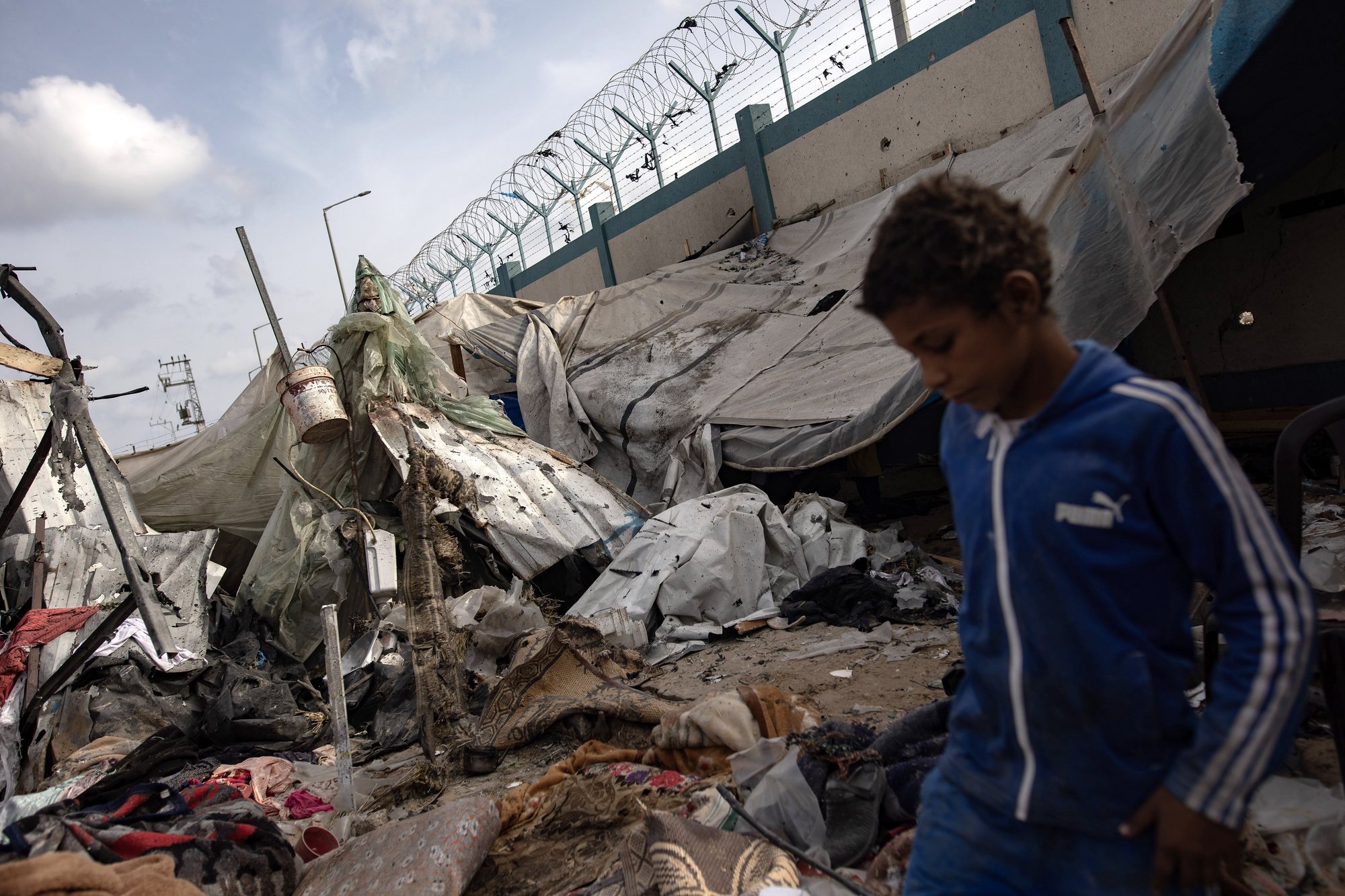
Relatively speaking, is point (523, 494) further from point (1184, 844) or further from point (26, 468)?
point (1184, 844)

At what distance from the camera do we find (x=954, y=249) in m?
1.01

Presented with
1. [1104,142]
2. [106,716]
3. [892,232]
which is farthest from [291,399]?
[892,232]

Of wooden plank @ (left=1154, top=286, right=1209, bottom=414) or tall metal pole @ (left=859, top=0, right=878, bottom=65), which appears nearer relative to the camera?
wooden plank @ (left=1154, top=286, right=1209, bottom=414)

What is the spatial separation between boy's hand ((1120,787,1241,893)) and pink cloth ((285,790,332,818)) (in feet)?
11.7

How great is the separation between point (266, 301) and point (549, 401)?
2.95m

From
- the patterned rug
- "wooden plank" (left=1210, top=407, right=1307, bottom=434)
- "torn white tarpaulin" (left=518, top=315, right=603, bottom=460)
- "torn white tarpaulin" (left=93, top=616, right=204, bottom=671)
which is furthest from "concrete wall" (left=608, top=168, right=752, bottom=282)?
"torn white tarpaulin" (left=93, top=616, right=204, bottom=671)

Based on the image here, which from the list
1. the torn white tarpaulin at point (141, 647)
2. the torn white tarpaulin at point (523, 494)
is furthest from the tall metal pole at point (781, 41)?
the torn white tarpaulin at point (141, 647)

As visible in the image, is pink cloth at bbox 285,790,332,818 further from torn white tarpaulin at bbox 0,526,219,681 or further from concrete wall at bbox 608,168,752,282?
concrete wall at bbox 608,168,752,282

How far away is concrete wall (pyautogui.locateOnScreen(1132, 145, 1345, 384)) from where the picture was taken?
6.64 meters

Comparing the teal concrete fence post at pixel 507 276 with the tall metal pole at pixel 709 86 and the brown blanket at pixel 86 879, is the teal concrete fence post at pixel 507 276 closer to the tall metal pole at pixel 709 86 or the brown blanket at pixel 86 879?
the tall metal pole at pixel 709 86

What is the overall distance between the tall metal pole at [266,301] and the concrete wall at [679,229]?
6.49 m

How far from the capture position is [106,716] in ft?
15.6

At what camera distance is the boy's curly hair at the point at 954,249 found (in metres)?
1.01

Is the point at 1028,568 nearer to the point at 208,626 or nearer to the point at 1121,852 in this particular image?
the point at 1121,852
